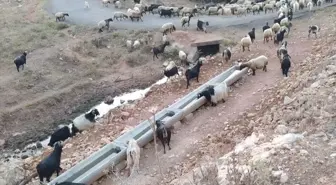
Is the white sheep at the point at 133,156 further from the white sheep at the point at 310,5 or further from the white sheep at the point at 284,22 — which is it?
the white sheep at the point at 310,5

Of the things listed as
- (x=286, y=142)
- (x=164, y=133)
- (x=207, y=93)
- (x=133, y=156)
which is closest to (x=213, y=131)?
(x=164, y=133)

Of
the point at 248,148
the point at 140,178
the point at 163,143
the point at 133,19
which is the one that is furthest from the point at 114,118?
the point at 133,19

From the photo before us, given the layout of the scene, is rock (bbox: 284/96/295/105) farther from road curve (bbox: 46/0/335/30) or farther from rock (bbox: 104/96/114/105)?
road curve (bbox: 46/0/335/30)

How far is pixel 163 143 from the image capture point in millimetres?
12344

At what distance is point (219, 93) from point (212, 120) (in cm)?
122

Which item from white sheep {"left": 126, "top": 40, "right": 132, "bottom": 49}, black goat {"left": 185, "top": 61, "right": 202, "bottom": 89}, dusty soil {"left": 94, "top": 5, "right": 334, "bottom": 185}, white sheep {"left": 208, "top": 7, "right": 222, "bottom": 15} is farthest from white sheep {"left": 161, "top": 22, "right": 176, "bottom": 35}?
dusty soil {"left": 94, "top": 5, "right": 334, "bottom": 185}

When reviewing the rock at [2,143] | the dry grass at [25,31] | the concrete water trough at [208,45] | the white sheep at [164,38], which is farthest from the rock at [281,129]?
the dry grass at [25,31]

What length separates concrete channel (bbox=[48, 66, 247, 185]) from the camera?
1120 centimetres

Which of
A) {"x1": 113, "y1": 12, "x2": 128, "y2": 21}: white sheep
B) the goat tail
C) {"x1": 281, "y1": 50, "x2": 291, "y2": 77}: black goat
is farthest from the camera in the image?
{"x1": 113, "y1": 12, "x2": 128, "y2": 21}: white sheep

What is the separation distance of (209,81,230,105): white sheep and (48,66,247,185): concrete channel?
306 millimetres

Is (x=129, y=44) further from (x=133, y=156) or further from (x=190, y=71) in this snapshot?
(x=133, y=156)

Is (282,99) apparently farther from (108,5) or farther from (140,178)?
(108,5)

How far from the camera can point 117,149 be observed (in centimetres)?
1226

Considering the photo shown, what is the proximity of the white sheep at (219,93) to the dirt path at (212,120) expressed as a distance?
175 millimetres
